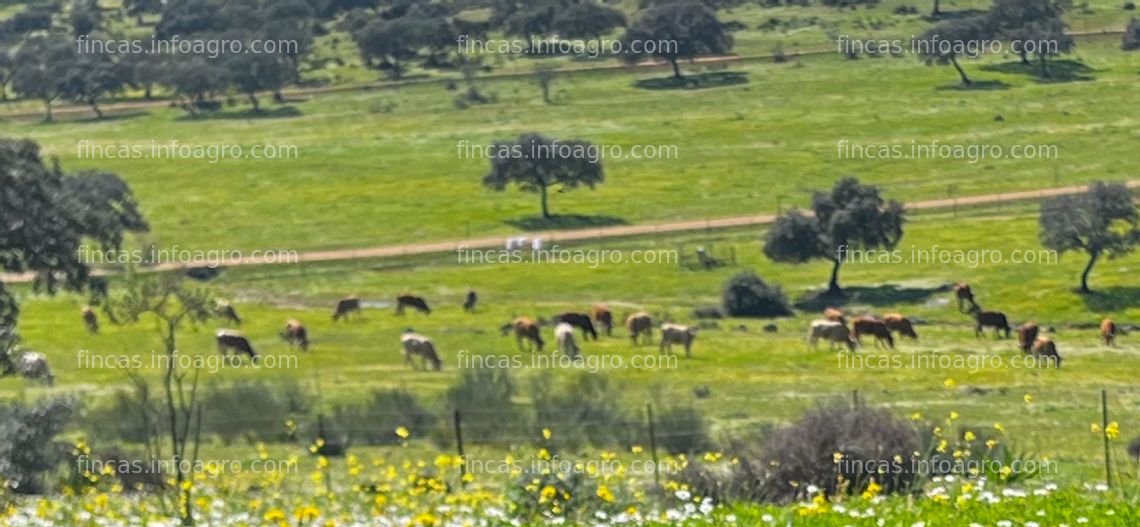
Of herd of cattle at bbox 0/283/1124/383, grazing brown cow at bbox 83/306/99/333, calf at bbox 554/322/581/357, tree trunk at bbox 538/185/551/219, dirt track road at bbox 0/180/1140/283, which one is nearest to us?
herd of cattle at bbox 0/283/1124/383

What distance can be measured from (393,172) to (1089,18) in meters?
57.5

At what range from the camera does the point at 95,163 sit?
96500 millimetres

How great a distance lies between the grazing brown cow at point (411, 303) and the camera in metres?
A: 60.4

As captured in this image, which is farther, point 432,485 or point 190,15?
point 190,15

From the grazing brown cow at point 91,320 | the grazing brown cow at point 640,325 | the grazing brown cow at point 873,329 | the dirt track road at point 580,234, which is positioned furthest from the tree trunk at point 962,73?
the grazing brown cow at point 91,320

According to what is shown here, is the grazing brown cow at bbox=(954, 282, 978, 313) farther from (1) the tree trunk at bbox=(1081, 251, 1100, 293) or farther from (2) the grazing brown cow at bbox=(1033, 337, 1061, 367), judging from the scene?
(2) the grazing brown cow at bbox=(1033, 337, 1061, 367)

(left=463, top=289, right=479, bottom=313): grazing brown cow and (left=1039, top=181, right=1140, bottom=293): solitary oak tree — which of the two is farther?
(left=1039, top=181, right=1140, bottom=293): solitary oak tree

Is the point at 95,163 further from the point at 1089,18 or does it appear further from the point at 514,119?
the point at 1089,18

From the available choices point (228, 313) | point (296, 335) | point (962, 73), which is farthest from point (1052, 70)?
point (296, 335)

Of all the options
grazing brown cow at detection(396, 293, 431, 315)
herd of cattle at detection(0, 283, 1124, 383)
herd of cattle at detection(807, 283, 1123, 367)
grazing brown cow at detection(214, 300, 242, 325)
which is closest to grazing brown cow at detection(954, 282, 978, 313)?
herd of cattle at detection(0, 283, 1124, 383)

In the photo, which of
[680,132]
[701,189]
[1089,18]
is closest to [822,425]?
[701,189]

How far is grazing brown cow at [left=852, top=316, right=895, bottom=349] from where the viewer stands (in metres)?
52.3

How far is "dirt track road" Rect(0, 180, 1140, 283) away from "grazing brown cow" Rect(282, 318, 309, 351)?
53.1ft

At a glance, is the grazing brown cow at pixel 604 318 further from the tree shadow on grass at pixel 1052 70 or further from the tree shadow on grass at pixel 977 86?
the tree shadow on grass at pixel 1052 70
